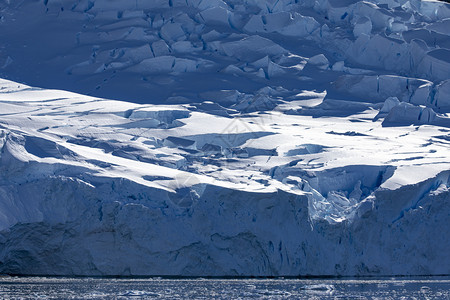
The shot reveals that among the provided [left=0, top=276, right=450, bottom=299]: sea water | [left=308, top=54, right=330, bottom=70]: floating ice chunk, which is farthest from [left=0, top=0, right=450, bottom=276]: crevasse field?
[left=0, top=276, right=450, bottom=299]: sea water

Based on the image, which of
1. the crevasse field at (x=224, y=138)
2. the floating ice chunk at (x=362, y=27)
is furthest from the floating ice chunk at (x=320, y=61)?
the floating ice chunk at (x=362, y=27)

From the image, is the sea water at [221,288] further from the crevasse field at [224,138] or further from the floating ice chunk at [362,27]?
the floating ice chunk at [362,27]

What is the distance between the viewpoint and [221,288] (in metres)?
17.7

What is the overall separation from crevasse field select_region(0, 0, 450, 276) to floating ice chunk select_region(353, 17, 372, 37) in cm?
10

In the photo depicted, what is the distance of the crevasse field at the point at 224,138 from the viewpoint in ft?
61.5

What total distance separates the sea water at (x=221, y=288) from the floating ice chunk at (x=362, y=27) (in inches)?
459

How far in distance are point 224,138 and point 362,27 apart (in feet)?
28.9

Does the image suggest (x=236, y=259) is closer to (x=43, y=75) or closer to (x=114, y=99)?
(x=114, y=99)

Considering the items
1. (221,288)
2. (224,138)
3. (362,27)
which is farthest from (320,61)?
(221,288)

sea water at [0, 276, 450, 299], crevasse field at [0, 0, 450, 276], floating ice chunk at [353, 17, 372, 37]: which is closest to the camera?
sea water at [0, 276, 450, 299]

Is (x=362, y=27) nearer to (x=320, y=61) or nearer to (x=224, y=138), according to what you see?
(x=320, y=61)

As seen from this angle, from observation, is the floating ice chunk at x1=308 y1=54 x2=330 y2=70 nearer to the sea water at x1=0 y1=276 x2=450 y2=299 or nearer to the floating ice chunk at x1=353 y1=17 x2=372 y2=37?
the floating ice chunk at x1=353 y1=17 x2=372 y2=37

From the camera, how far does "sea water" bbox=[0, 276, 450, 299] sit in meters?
16.2

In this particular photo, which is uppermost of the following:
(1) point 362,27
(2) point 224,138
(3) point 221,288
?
(1) point 362,27
